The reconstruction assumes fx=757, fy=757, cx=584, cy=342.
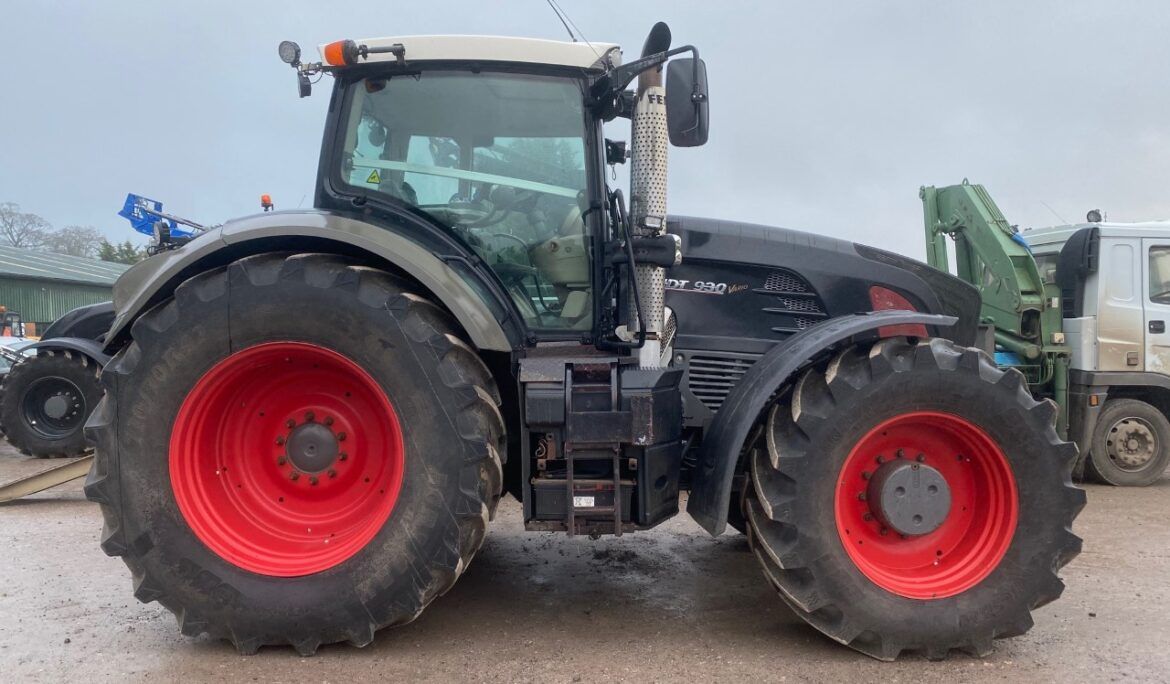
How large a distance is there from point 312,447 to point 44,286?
27.9 meters

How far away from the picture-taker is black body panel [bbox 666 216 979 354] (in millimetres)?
3686

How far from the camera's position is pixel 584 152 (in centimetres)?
329

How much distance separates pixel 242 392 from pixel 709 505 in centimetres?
195

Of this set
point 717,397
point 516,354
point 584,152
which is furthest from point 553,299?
point 717,397

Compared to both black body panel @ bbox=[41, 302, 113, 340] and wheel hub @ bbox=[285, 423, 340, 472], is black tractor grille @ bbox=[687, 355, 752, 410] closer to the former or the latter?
wheel hub @ bbox=[285, 423, 340, 472]

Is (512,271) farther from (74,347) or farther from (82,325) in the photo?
(82,325)

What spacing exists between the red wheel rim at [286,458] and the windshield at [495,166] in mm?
809

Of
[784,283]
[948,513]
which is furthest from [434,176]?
[948,513]

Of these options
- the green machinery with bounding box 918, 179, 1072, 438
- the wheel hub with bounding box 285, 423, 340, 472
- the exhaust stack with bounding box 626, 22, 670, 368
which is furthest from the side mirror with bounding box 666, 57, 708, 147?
the green machinery with bounding box 918, 179, 1072, 438

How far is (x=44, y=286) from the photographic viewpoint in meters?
25.2

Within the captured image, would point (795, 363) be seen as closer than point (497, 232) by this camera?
Yes

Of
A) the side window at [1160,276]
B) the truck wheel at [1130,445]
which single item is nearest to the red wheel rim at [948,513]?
the truck wheel at [1130,445]

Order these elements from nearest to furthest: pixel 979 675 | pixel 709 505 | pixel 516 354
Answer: pixel 979 675
pixel 709 505
pixel 516 354

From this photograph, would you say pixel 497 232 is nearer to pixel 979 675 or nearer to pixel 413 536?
pixel 413 536
